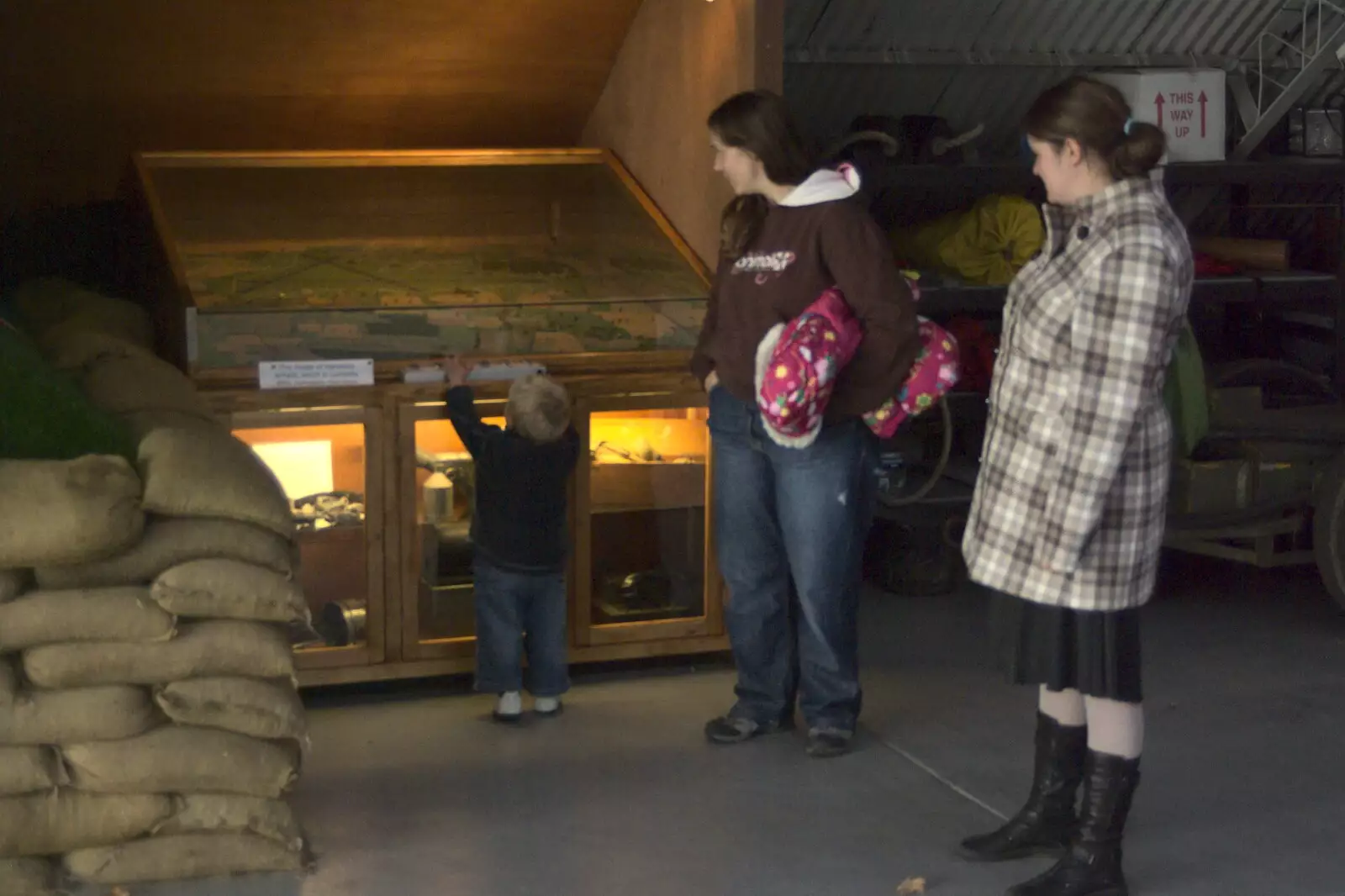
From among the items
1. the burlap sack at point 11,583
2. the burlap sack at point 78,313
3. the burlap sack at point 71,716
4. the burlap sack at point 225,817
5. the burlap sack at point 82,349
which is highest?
the burlap sack at point 78,313

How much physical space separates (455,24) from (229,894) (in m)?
2.83

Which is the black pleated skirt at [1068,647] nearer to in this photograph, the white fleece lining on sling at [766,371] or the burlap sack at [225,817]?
the white fleece lining on sling at [766,371]

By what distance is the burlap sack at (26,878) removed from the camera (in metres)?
3.46

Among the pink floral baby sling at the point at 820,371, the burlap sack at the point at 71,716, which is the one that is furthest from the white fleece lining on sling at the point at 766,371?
the burlap sack at the point at 71,716

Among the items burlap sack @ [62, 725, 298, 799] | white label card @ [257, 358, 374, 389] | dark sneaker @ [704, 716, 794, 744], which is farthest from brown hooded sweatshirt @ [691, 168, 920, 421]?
burlap sack @ [62, 725, 298, 799]

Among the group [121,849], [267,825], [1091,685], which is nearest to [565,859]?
[267,825]

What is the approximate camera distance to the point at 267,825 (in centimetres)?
364

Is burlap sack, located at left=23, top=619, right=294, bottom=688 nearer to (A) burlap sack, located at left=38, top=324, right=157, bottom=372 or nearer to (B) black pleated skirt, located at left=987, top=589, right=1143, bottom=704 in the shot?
(A) burlap sack, located at left=38, top=324, right=157, bottom=372

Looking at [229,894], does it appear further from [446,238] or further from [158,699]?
[446,238]

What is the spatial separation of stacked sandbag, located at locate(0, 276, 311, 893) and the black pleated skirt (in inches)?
59.2

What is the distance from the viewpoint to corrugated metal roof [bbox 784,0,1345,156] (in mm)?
6078

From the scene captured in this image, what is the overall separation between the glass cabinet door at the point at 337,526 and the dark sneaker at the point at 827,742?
1.28 m

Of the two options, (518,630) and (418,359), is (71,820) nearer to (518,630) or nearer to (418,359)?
(518,630)

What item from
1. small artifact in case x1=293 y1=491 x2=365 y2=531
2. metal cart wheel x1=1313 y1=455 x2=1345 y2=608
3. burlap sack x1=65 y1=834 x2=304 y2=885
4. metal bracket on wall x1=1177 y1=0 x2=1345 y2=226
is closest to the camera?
burlap sack x1=65 y1=834 x2=304 y2=885
